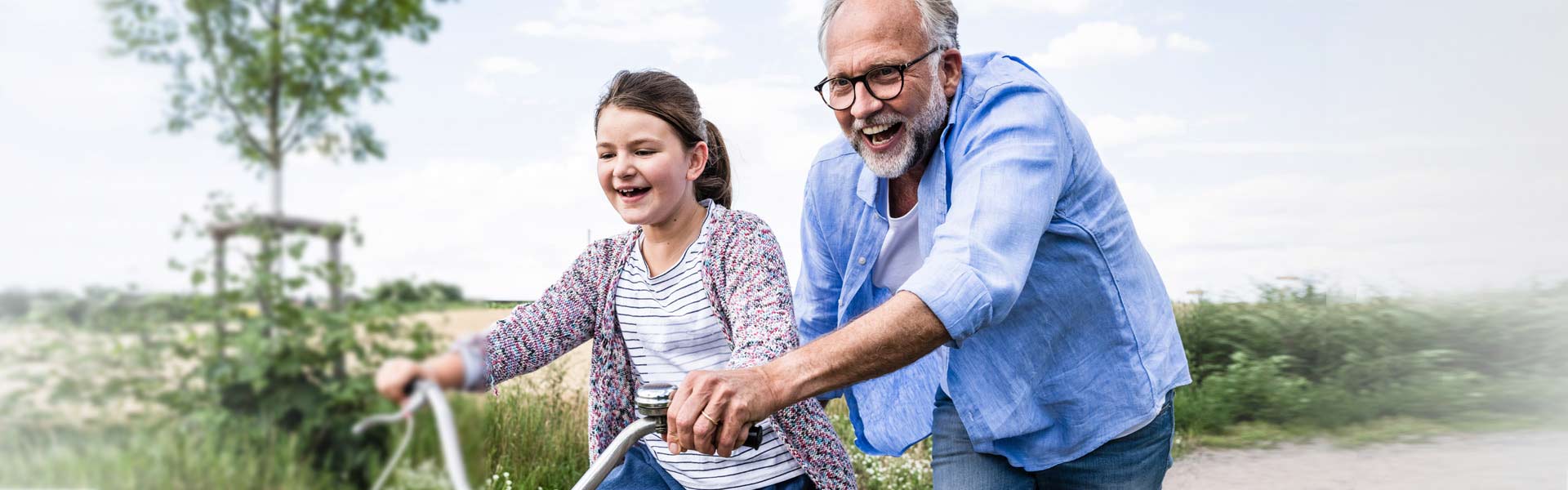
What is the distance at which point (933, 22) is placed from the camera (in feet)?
7.99

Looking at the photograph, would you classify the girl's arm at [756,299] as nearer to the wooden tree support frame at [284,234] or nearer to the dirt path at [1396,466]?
the wooden tree support frame at [284,234]

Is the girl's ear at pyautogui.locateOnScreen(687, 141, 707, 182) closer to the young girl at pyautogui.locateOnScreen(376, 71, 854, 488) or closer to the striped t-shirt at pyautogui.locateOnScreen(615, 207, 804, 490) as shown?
the young girl at pyautogui.locateOnScreen(376, 71, 854, 488)

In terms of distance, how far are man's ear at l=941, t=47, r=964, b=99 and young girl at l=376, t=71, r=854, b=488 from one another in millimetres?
511

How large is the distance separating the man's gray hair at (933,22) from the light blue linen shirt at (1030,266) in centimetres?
10

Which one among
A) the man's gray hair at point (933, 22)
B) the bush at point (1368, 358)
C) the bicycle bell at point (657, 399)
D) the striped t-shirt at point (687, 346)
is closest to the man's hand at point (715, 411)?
the bicycle bell at point (657, 399)

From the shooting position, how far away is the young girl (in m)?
2.31

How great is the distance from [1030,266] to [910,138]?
0.47 metres

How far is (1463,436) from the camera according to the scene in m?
7.84

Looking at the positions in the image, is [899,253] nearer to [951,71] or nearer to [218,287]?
[951,71]

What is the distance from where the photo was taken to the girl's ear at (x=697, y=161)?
2463 millimetres

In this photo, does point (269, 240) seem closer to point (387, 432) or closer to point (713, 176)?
point (387, 432)

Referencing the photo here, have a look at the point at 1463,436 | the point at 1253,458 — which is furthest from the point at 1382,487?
the point at 1463,436

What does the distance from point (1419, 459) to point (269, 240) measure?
8.09 metres

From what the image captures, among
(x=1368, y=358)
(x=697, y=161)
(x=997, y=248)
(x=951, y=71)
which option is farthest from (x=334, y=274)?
(x=1368, y=358)
